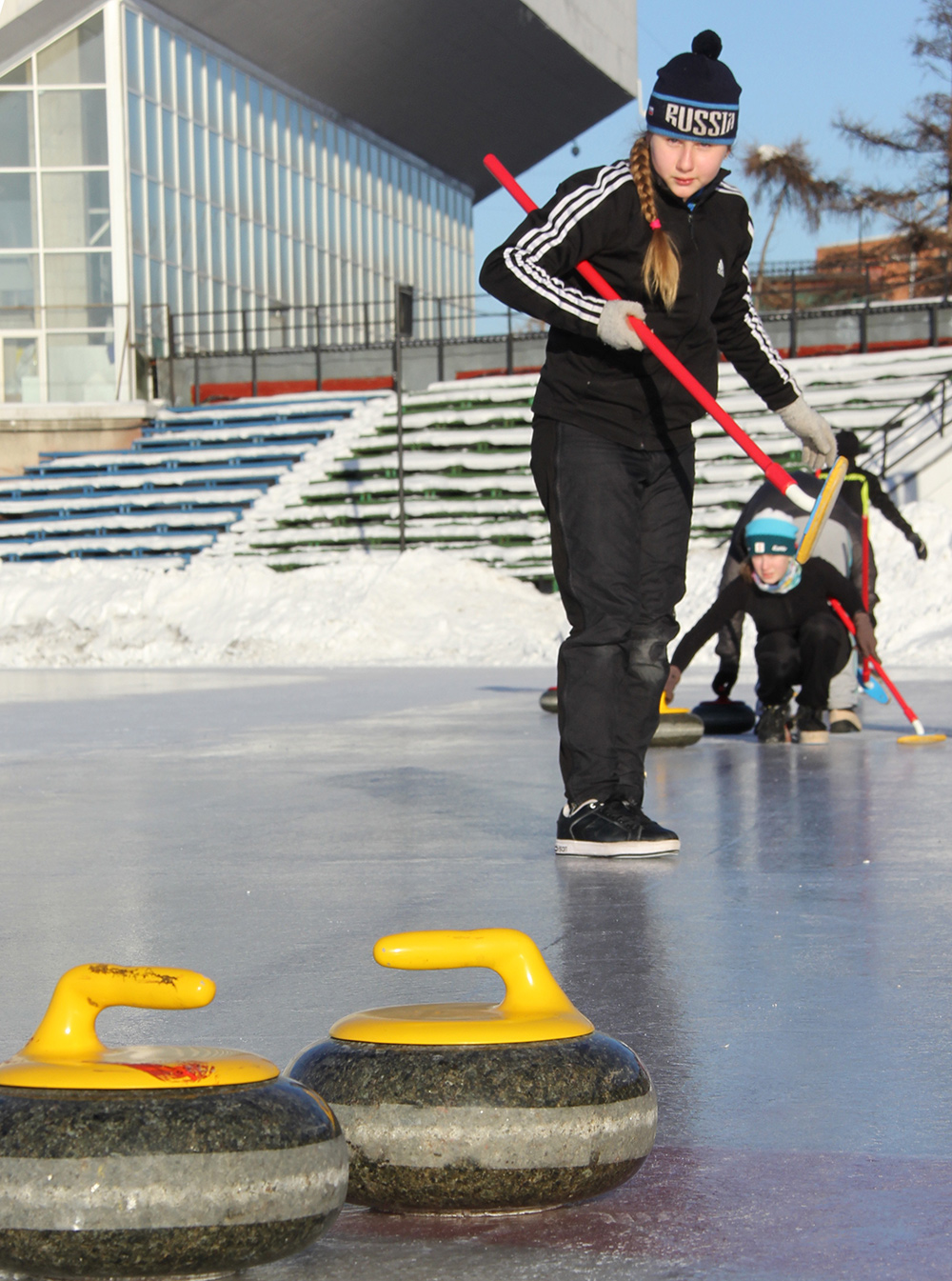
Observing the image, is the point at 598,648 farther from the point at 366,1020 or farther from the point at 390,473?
the point at 390,473

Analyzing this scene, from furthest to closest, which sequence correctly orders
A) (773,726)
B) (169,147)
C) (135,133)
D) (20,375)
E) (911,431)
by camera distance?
(169,147) → (135,133) → (20,375) → (911,431) → (773,726)

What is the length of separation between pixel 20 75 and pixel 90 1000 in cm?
3562

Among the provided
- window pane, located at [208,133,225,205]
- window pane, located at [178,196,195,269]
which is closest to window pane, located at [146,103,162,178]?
window pane, located at [178,196,195,269]

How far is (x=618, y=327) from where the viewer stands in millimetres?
4227

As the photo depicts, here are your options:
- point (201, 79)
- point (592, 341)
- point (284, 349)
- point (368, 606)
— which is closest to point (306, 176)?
point (201, 79)

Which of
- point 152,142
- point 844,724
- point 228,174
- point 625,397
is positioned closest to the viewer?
point 625,397

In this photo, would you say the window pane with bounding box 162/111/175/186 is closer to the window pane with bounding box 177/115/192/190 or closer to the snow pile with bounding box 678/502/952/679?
the window pane with bounding box 177/115/192/190

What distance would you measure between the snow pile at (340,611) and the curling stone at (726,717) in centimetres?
797

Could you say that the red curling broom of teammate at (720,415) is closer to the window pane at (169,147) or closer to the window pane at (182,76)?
the window pane at (169,147)

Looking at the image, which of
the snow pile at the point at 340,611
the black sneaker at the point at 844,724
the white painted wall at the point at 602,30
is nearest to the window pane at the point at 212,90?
the white painted wall at the point at 602,30

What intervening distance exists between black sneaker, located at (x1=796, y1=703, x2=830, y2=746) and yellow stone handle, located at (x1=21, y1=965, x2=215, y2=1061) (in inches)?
257

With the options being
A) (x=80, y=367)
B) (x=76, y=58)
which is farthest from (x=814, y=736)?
(x=76, y=58)

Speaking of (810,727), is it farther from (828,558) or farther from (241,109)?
(241,109)

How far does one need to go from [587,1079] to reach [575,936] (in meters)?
1.48
